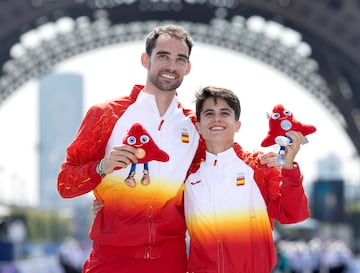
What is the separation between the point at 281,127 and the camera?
4.26 metres

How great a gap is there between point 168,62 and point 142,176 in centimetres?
60

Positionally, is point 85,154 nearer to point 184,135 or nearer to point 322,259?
point 184,135

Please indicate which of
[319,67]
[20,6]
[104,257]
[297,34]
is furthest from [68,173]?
[319,67]

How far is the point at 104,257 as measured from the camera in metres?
4.43

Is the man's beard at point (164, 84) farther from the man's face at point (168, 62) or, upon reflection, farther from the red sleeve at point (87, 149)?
the red sleeve at point (87, 149)

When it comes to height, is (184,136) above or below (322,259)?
above

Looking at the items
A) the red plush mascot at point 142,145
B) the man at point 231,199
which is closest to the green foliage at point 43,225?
the man at point 231,199

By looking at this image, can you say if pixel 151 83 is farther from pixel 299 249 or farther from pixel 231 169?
pixel 299 249

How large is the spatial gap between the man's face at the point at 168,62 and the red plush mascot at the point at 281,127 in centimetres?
53

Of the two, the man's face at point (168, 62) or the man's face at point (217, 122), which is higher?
the man's face at point (168, 62)

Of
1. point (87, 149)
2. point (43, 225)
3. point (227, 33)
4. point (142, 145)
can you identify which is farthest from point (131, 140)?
point (43, 225)

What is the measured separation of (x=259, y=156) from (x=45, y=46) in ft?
101

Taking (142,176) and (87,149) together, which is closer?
(142,176)

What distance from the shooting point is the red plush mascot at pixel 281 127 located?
13.8 ft
